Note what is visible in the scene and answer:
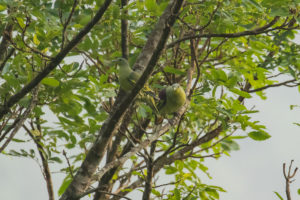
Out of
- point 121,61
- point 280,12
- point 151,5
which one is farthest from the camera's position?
point 121,61

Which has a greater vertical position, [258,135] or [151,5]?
[151,5]

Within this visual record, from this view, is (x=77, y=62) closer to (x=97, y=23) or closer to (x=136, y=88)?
(x=97, y=23)

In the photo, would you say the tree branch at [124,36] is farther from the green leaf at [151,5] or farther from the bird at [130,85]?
the green leaf at [151,5]

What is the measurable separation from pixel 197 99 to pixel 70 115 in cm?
136

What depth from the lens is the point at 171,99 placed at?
4.11 meters

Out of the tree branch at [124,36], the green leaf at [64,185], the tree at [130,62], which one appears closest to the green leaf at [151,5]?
the tree at [130,62]

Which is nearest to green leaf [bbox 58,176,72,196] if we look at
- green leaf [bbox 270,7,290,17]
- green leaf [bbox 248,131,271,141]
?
green leaf [bbox 248,131,271,141]

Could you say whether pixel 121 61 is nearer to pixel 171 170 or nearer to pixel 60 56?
pixel 60 56

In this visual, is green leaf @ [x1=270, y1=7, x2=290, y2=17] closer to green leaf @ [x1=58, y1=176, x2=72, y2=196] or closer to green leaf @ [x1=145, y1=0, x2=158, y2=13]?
green leaf @ [x1=145, y1=0, x2=158, y2=13]

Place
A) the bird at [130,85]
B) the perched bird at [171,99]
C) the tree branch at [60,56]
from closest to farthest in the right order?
the tree branch at [60,56], the bird at [130,85], the perched bird at [171,99]

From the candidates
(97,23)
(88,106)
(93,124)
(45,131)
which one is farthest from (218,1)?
(45,131)

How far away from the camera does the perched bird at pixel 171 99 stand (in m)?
4.09

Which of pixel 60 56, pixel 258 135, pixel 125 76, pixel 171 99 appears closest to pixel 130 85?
pixel 125 76

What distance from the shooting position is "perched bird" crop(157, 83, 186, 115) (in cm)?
409
